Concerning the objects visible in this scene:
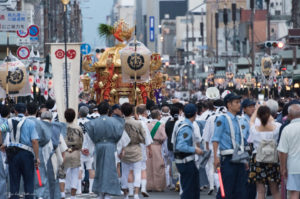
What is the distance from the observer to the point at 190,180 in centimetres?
1159

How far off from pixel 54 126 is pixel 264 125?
3.69m

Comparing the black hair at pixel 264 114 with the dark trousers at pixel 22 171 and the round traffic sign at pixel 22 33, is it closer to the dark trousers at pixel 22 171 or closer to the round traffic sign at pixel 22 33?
the dark trousers at pixel 22 171

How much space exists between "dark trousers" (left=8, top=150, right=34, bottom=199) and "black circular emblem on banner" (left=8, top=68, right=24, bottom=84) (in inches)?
430

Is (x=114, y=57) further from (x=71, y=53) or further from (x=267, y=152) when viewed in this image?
(x=267, y=152)

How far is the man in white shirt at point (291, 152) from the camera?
1057 centimetres

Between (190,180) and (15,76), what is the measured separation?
13.0 meters

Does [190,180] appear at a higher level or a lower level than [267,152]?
lower

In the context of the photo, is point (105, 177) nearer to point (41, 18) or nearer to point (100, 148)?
point (100, 148)

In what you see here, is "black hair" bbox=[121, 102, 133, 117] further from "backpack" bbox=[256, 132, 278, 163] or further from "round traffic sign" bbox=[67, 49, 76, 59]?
"round traffic sign" bbox=[67, 49, 76, 59]

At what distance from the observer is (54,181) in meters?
13.5

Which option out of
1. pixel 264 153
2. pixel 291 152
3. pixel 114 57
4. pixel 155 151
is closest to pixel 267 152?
pixel 264 153

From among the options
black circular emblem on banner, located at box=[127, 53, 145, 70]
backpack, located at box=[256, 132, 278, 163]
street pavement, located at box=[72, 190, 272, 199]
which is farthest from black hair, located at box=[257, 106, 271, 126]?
black circular emblem on banner, located at box=[127, 53, 145, 70]

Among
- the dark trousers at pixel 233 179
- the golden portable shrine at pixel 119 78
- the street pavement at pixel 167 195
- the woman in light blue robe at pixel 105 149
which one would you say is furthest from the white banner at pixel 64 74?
the dark trousers at pixel 233 179

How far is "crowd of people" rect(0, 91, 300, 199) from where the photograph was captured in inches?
450
